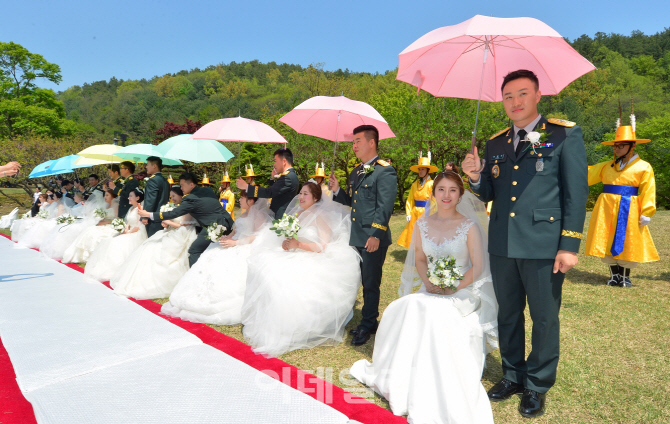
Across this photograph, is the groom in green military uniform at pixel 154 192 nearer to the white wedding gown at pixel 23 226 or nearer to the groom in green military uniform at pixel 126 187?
the groom in green military uniform at pixel 126 187

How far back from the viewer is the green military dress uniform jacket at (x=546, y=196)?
113 inches

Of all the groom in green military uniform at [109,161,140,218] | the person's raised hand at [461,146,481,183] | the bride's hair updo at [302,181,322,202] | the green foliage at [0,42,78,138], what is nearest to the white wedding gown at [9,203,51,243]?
the groom in green military uniform at [109,161,140,218]

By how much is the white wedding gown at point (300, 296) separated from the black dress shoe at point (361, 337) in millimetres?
167

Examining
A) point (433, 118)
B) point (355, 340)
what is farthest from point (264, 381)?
point (433, 118)

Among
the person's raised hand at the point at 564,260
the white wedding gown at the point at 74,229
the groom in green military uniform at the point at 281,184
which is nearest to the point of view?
the person's raised hand at the point at 564,260

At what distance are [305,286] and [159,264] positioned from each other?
311 centimetres

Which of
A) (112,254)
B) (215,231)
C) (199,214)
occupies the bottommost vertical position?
(112,254)

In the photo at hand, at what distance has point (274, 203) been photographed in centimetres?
614

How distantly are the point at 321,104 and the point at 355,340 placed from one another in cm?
279

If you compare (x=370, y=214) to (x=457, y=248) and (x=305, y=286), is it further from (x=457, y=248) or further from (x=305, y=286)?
(x=457, y=248)

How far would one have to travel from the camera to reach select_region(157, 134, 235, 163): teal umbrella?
6784 mm

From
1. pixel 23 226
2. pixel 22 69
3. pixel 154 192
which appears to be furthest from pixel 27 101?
pixel 154 192

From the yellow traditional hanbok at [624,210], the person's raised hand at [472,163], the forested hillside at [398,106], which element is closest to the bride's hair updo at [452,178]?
the person's raised hand at [472,163]

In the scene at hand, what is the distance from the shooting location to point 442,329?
3062mm
